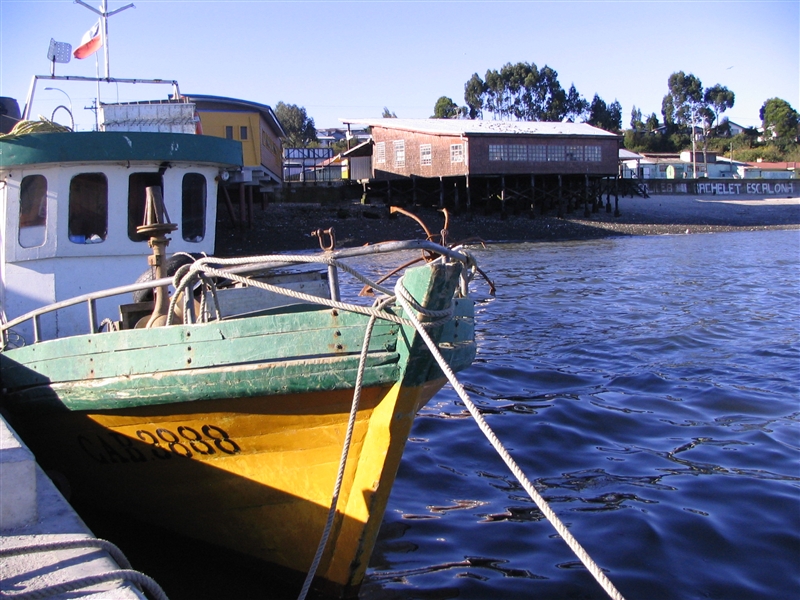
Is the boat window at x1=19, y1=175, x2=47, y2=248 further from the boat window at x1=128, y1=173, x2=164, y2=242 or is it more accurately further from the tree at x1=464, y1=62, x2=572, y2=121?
the tree at x1=464, y1=62, x2=572, y2=121

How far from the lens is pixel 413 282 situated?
3711 millimetres

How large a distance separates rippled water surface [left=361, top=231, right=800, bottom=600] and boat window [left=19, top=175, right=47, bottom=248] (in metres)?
3.70

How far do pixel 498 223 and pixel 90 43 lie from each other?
29.2 metres

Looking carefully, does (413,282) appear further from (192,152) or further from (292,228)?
(292,228)

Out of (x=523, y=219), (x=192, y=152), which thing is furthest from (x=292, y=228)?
(x=192, y=152)

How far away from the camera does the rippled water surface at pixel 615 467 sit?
4590 mm

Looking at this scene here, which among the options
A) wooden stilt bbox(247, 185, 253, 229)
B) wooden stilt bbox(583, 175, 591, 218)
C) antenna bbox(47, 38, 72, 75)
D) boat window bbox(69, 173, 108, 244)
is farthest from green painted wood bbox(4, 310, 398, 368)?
wooden stilt bbox(583, 175, 591, 218)

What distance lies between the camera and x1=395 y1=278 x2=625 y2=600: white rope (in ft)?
9.25

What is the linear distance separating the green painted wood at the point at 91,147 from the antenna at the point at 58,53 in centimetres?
259

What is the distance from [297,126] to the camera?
7419cm

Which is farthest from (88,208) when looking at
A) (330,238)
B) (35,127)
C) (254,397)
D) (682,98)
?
(682,98)

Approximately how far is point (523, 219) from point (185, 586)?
117 feet

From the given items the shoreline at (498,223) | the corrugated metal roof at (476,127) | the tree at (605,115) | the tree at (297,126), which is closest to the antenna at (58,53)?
the shoreline at (498,223)

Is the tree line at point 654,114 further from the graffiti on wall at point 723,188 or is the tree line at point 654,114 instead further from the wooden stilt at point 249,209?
the wooden stilt at point 249,209
